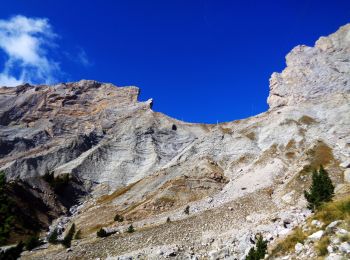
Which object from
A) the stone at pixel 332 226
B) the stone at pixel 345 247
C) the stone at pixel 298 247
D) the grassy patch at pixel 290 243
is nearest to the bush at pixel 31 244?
the grassy patch at pixel 290 243

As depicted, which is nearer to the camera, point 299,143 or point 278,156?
point 278,156

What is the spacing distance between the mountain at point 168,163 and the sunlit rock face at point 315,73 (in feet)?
1.87

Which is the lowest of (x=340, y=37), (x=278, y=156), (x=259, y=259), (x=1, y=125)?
(x=259, y=259)

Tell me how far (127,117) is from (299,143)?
7372 centimetres

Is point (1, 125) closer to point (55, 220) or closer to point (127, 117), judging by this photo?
point (127, 117)

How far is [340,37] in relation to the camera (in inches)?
7141

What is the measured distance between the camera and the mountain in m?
Result: 53.0

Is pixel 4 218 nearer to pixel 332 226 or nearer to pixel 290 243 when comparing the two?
pixel 290 243

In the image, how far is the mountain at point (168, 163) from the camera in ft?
174

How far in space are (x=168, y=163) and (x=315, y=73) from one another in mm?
76517

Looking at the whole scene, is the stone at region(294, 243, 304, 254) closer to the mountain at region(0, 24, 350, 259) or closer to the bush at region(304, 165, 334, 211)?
the mountain at region(0, 24, 350, 259)

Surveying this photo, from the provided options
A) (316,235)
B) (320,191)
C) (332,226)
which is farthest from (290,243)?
(320,191)

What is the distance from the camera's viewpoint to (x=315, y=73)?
16275cm

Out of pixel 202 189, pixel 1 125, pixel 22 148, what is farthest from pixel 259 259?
pixel 1 125
